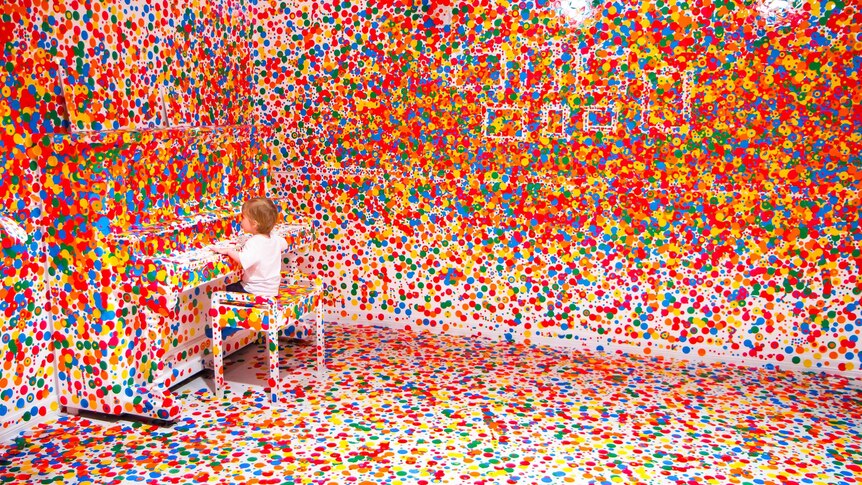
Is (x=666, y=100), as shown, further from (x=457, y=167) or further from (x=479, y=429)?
(x=479, y=429)

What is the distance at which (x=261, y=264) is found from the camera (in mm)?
3547

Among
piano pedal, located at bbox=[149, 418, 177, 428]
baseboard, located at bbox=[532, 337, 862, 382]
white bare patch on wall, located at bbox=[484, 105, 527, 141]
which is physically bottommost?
piano pedal, located at bbox=[149, 418, 177, 428]

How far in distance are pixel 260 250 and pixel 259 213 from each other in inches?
7.0

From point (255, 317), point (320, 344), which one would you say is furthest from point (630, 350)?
point (255, 317)

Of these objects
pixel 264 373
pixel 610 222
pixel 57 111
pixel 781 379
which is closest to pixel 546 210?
pixel 610 222

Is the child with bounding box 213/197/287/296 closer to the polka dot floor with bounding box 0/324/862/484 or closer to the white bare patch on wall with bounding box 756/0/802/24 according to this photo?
the polka dot floor with bounding box 0/324/862/484

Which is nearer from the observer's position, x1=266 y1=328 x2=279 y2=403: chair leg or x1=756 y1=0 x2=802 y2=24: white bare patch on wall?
x1=266 y1=328 x2=279 y2=403: chair leg

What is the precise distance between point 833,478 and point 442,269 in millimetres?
2383

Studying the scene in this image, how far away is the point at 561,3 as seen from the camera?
159 inches

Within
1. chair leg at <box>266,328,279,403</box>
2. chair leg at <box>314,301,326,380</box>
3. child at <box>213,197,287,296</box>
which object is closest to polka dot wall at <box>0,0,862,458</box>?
child at <box>213,197,287,296</box>

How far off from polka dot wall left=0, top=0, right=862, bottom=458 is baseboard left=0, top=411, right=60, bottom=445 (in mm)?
32

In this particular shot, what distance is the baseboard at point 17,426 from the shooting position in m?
3.06

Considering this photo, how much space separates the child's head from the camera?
3.56 metres

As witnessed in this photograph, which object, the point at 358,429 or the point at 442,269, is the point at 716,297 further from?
the point at 358,429
